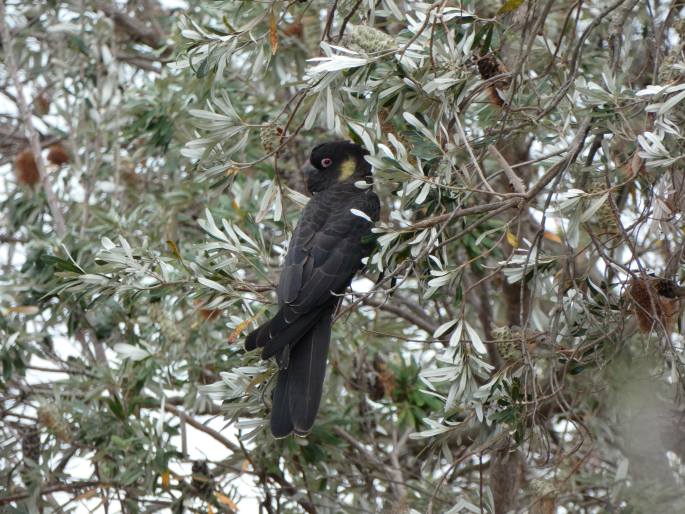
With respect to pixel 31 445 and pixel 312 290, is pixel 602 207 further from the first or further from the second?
pixel 31 445

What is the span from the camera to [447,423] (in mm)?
3146

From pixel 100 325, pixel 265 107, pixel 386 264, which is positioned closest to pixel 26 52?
pixel 265 107

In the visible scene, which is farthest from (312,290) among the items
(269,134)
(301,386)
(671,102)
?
(671,102)

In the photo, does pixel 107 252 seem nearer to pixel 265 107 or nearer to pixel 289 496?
pixel 289 496

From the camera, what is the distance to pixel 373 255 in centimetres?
318

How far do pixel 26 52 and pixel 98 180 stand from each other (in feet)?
3.25

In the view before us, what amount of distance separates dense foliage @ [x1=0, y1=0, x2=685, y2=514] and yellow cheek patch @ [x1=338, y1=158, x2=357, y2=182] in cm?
25

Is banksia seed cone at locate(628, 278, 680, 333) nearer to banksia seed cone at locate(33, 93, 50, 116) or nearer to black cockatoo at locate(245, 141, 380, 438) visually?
black cockatoo at locate(245, 141, 380, 438)

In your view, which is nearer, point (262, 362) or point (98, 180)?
point (262, 362)

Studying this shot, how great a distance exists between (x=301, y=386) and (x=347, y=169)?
46.2 inches

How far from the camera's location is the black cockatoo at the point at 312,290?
3266 mm

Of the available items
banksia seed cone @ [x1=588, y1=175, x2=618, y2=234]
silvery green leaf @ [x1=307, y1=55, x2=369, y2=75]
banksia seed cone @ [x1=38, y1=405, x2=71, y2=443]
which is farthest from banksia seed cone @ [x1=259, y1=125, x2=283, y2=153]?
banksia seed cone @ [x1=38, y1=405, x2=71, y2=443]

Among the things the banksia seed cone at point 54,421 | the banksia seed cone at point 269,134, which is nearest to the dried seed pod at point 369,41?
the banksia seed cone at point 269,134

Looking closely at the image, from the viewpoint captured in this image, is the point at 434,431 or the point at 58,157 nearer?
the point at 434,431
